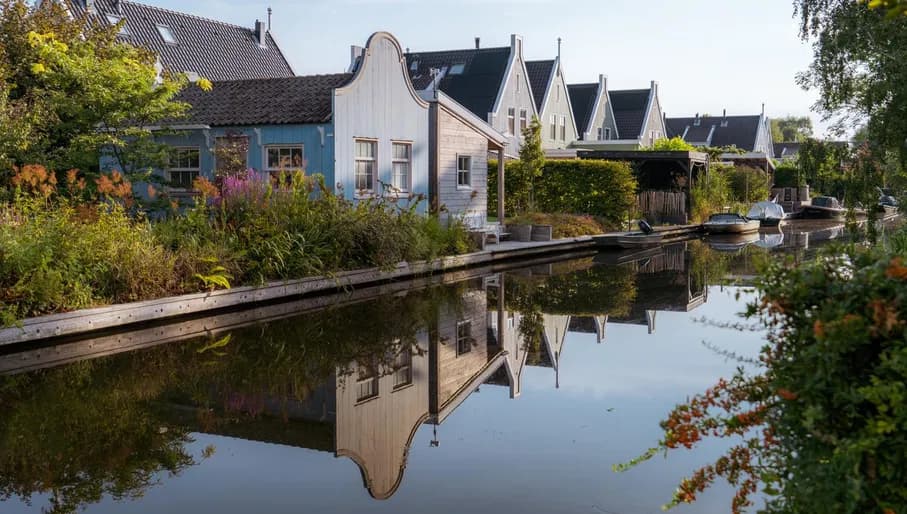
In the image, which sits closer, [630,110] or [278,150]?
[278,150]

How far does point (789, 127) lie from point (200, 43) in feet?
396

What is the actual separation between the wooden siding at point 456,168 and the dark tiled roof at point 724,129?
64.0 metres

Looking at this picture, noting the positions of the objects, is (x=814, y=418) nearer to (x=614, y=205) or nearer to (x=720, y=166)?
(x=614, y=205)

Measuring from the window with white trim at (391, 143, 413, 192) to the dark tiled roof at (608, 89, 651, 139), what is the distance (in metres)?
41.2

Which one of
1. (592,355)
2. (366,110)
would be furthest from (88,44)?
(592,355)

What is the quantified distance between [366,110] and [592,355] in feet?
41.8

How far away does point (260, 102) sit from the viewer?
23.0 meters


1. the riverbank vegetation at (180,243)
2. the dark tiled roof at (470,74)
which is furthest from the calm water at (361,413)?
the dark tiled roof at (470,74)

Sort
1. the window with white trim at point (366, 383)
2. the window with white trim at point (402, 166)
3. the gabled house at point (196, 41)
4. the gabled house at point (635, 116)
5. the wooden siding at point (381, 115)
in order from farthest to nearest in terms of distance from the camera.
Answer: the gabled house at point (635, 116) < the gabled house at point (196, 41) < the window with white trim at point (402, 166) < the wooden siding at point (381, 115) < the window with white trim at point (366, 383)

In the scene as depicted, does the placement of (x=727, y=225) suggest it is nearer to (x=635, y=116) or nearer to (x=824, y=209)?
(x=824, y=209)

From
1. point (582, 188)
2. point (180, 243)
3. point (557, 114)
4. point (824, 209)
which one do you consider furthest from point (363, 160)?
point (824, 209)

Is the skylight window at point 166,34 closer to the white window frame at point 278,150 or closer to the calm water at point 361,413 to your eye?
the white window frame at point 278,150

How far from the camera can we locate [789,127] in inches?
5625

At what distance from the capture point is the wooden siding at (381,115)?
21.9 meters
